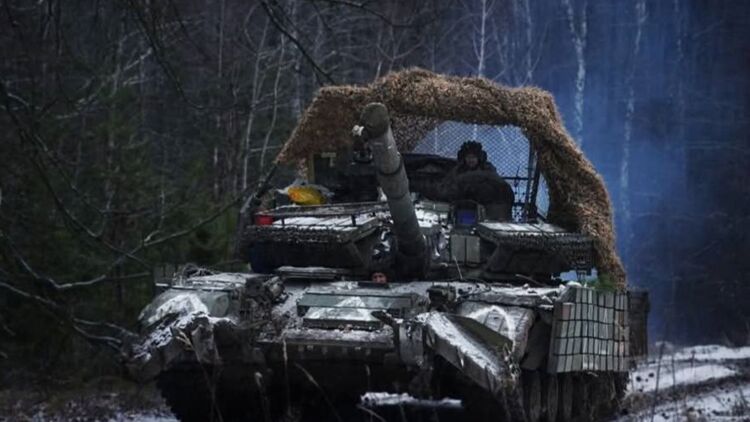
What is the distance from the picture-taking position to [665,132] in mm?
23781

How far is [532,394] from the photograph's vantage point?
1076 cm

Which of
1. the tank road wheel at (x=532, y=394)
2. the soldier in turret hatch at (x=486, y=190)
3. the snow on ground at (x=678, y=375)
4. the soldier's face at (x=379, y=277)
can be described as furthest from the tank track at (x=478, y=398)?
the snow on ground at (x=678, y=375)

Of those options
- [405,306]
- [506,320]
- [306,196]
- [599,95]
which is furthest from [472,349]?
[599,95]

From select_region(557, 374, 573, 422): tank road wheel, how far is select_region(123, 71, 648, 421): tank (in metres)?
0.02

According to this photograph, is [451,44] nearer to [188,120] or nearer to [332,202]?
[188,120]

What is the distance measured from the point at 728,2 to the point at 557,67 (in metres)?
2.98

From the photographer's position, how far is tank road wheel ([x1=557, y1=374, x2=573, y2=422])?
11.6 m

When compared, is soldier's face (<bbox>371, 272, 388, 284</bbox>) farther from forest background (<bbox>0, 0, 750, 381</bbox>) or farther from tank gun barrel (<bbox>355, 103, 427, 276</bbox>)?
forest background (<bbox>0, 0, 750, 381</bbox>)

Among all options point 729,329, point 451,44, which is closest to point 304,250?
point 451,44

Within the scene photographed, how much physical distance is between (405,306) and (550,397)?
1732 mm

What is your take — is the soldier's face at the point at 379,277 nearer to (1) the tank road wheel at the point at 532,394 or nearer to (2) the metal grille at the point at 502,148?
(1) the tank road wheel at the point at 532,394

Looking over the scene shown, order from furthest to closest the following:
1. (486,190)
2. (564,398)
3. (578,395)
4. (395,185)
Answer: (486,190) → (578,395) → (564,398) → (395,185)

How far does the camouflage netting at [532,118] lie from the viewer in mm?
12305

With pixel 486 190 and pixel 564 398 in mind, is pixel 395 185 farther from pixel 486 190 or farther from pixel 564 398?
pixel 564 398
